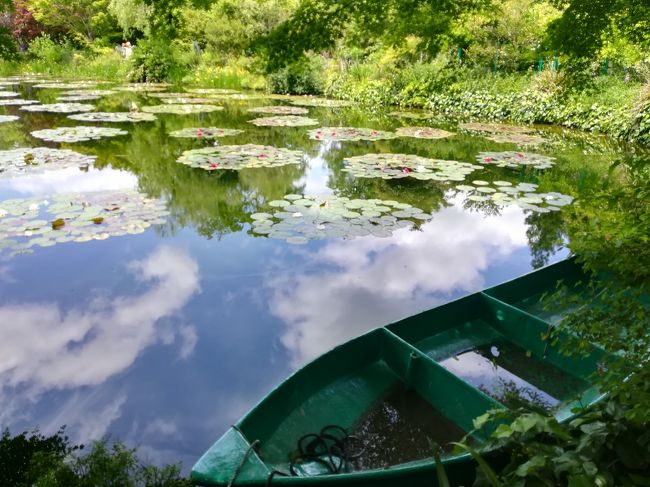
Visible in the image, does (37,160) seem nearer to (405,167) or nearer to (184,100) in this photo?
(405,167)

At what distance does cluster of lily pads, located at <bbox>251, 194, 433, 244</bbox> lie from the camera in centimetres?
409

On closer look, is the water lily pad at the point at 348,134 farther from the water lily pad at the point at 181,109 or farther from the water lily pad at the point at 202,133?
the water lily pad at the point at 181,109

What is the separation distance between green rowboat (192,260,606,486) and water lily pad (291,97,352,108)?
35.9ft

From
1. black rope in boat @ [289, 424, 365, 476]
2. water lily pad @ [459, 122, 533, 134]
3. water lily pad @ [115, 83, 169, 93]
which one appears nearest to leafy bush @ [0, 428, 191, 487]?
black rope in boat @ [289, 424, 365, 476]

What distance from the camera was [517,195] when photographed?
5.16 metres

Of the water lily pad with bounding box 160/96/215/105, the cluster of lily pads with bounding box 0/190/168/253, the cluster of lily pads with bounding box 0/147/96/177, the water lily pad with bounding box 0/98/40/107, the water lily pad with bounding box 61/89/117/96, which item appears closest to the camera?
the cluster of lily pads with bounding box 0/190/168/253

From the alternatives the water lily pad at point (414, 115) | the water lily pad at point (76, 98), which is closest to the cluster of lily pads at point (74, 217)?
the water lily pad at point (414, 115)

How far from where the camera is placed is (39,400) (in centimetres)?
224

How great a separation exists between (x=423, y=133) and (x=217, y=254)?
5.86m

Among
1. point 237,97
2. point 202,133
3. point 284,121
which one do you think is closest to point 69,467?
point 202,133

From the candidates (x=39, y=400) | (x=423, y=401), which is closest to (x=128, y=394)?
(x=39, y=400)

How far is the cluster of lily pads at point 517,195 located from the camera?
4.92 m

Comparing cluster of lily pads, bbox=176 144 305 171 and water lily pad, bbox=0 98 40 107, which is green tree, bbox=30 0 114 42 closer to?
water lily pad, bbox=0 98 40 107

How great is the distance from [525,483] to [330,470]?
82 cm
